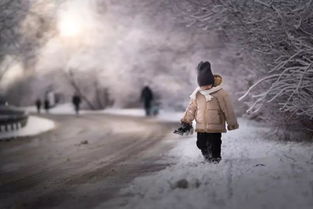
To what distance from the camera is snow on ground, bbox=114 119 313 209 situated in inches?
249

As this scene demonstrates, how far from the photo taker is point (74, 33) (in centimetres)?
4191

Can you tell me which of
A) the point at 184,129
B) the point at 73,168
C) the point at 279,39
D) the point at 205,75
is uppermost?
the point at 279,39

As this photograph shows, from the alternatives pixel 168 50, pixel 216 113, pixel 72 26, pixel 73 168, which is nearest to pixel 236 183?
pixel 216 113

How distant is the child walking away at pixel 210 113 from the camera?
343 inches

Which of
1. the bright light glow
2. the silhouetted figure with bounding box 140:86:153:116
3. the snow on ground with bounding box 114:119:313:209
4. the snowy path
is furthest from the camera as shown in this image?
the bright light glow

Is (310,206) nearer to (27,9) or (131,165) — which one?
(131,165)

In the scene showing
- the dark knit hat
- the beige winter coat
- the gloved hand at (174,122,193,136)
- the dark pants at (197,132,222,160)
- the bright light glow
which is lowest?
the dark pants at (197,132,222,160)

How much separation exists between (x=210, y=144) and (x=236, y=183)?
1.74 m

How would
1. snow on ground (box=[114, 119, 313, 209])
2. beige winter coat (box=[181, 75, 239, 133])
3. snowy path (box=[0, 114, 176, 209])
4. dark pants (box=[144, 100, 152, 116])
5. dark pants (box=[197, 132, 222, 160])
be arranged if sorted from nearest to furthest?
snow on ground (box=[114, 119, 313, 209])
snowy path (box=[0, 114, 176, 209])
beige winter coat (box=[181, 75, 239, 133])
dark pants (box=[197, 132, 222, 160])
dark pants (box=[144, 100, 152, 116])

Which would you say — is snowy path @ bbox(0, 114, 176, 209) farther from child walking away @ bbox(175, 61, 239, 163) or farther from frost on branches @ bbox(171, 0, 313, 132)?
frost on branches @ bbox(171, 0, 313, 132)

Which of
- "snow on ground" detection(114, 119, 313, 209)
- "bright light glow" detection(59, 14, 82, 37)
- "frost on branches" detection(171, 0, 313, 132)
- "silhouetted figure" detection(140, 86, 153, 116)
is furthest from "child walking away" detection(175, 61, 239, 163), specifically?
"bright light glow" detection(59, 14, 82, 37)

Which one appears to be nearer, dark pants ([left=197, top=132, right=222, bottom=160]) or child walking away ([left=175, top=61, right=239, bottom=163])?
child walking away ([left=175, top=61, right=239, bottom=163])

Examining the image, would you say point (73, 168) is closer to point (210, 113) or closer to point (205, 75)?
point (210, 113)

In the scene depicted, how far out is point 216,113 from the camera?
879 cm
